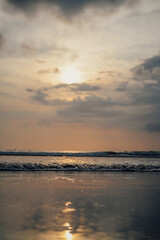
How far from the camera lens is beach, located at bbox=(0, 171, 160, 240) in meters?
6.04

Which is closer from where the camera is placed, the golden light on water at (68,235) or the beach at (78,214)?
the golden light on water at (68,235)

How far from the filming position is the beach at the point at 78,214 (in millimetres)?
6035

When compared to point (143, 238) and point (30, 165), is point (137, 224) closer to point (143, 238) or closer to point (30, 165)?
point (143, 238)

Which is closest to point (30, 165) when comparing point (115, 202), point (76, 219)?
point (115, 202)

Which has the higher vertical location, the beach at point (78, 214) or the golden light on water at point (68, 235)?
the beach at point (78, 214)

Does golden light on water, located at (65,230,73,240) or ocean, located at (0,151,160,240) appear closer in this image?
golden light on water, located at (65,230,73,240)

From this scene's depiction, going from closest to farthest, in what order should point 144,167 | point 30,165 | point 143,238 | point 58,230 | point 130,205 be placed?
point 143,238 < point 58,230 < point 130,205 < point 30,165 < point 144,167

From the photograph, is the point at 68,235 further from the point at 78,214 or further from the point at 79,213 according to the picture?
the point at 79,213

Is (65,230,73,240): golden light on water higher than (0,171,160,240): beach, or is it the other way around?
(0,171,160,240): beach

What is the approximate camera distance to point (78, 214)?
7.77m

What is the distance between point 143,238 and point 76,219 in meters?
2.15

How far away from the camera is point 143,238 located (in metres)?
5.79

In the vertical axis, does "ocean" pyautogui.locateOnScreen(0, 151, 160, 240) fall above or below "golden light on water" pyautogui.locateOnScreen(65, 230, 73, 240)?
above

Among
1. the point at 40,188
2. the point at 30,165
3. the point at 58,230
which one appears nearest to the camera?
the point at 58,230
